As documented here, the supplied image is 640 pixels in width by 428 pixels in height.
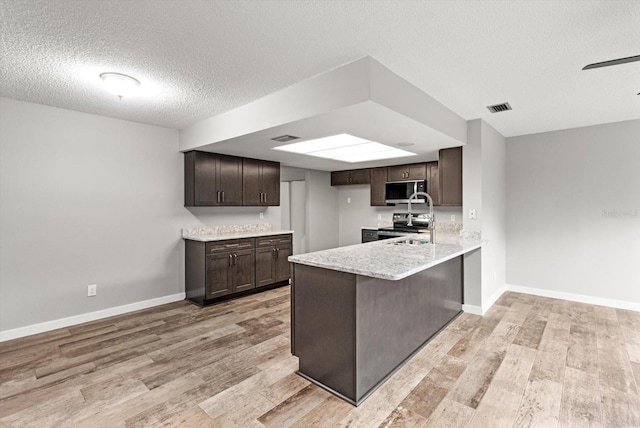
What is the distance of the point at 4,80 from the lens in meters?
2.73

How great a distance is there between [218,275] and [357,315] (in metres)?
2.68

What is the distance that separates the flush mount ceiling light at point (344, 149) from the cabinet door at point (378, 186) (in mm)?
1113

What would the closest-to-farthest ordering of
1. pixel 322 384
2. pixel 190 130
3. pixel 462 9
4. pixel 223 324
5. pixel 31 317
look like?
pixel 462 9 < pixel 322 384 < pixel 31 317 < pixel 223 324 < pixel 190 130

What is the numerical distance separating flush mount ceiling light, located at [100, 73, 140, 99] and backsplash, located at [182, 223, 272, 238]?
2.16 meters

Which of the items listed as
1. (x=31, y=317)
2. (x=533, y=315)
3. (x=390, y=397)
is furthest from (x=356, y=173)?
(x=31, y=317)

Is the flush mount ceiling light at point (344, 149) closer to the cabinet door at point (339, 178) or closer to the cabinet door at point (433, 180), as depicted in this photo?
the cabinet door at point (433, 180)

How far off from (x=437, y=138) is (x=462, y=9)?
190cm

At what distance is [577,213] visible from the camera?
14.4ft

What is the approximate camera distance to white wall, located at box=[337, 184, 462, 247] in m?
6.52

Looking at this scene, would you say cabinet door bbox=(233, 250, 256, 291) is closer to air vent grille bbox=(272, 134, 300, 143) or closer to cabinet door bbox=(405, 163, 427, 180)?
air vent grille bbox=(272, 134, 300, 143)

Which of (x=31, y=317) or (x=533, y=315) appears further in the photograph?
(x=533, y=315)

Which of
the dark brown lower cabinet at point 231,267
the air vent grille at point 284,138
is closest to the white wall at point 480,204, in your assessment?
the air vent grille at point 284,138

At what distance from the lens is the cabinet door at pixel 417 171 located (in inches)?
209

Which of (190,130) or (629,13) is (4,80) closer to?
(190,130)
